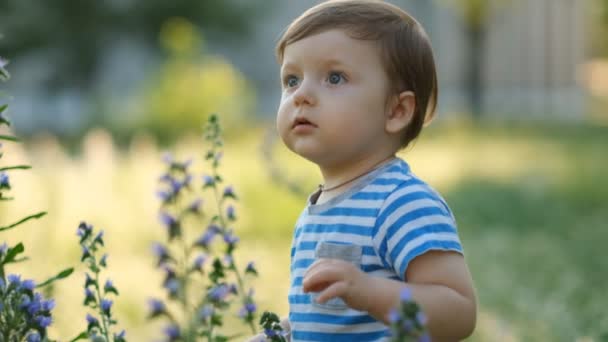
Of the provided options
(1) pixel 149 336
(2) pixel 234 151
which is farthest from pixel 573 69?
(1) pixel 149 336

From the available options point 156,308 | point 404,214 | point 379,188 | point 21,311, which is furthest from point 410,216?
point 21,311

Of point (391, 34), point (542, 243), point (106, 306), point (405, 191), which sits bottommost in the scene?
point (542, 243)

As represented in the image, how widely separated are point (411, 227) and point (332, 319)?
10.8 inches

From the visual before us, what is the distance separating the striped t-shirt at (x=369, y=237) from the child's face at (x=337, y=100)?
0.09m

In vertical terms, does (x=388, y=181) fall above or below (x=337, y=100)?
below

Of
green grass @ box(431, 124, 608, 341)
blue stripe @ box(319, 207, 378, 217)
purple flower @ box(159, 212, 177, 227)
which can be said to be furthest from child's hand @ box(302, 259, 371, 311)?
green grass @ box(431, 124, 608, 341)

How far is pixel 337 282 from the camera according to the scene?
176 centimetres

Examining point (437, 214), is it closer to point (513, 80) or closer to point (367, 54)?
point (367, 54)

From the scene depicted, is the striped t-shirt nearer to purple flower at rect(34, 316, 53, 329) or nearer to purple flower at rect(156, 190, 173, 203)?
purple flower at rect(156, 190, 173, 203)

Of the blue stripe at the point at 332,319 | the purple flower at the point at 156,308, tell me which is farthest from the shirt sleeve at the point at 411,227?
the purple flower at the point at 156,308

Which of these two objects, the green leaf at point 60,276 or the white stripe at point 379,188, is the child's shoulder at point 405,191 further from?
the green leaf at point 60,276

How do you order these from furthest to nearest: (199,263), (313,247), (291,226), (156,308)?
(291,226) < (199,263) < (313,247) < (156,308)

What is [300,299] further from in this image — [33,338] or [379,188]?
[33,338]

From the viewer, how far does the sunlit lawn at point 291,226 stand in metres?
4.83
